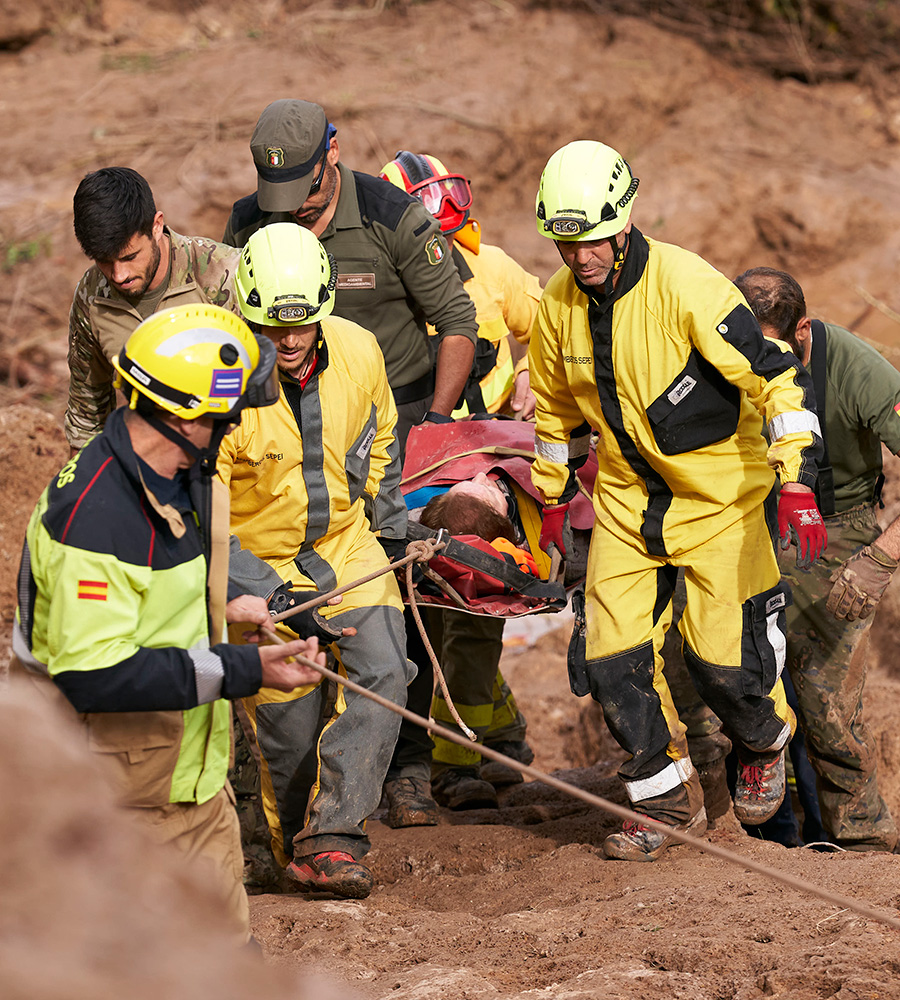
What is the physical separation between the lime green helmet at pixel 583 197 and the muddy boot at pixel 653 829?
2172mm

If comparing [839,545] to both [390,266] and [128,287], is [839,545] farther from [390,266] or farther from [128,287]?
[128,287]

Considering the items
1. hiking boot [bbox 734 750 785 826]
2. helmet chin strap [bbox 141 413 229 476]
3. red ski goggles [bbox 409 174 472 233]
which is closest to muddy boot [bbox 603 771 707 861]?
hiking boot [bbox 734 750 785 826]

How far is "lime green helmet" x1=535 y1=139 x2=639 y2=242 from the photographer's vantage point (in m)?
4.37

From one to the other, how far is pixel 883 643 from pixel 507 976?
5.46m

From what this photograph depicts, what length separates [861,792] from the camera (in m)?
5.45

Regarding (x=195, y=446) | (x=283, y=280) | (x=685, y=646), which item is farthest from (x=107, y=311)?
(x=685, y=646)

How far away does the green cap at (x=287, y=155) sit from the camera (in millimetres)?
5336

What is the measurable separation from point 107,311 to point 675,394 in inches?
91.5

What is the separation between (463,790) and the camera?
607 cm

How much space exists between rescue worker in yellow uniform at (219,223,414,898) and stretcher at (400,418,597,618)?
0.30 m

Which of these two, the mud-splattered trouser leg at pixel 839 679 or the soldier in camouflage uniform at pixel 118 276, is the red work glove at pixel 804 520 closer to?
the mud-splattered trouser leg at pixel 839 679

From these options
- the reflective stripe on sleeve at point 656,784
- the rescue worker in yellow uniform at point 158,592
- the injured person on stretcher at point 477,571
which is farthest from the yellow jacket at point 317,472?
the reflective stripe on sleeve at point 656,784

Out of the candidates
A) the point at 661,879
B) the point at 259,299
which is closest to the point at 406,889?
the point at 661,879

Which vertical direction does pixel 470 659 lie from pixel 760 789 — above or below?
below
